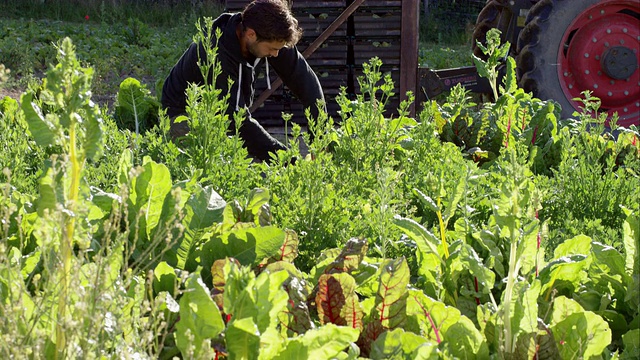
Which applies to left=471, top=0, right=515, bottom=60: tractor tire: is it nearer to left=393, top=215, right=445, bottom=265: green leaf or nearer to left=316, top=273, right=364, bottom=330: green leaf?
left=393, top=215, right=445, bottom=265: green leaf

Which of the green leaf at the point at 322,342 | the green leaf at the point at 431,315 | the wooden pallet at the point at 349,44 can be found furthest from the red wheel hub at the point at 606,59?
the green leaf at the point at 322,342

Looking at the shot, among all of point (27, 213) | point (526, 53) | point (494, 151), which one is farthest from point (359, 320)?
point (526, 53)

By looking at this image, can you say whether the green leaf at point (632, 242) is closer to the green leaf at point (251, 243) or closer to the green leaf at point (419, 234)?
the green leaf at point (419, 234)

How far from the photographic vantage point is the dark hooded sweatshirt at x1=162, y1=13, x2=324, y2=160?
205 inches

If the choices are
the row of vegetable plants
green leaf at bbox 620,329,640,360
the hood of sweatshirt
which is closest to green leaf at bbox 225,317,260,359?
the row of vegetable plants

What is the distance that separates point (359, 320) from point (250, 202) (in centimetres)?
72

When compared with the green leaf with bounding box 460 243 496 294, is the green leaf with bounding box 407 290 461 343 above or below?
below

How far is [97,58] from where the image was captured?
487 inches

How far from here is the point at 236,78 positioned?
17.4 ft

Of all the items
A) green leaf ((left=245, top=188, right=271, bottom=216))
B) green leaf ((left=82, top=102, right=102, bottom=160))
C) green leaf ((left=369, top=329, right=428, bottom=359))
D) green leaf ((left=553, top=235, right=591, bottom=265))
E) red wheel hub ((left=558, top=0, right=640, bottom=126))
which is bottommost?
red wheel hub ((left=558, top=0, right=640, bottom=126))

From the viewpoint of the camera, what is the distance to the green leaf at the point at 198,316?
5.58 feet

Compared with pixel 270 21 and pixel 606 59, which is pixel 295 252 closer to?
pixel 270 21

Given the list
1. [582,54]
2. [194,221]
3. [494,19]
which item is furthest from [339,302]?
[494,19]

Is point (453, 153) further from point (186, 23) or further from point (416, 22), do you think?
point (186, 23)
